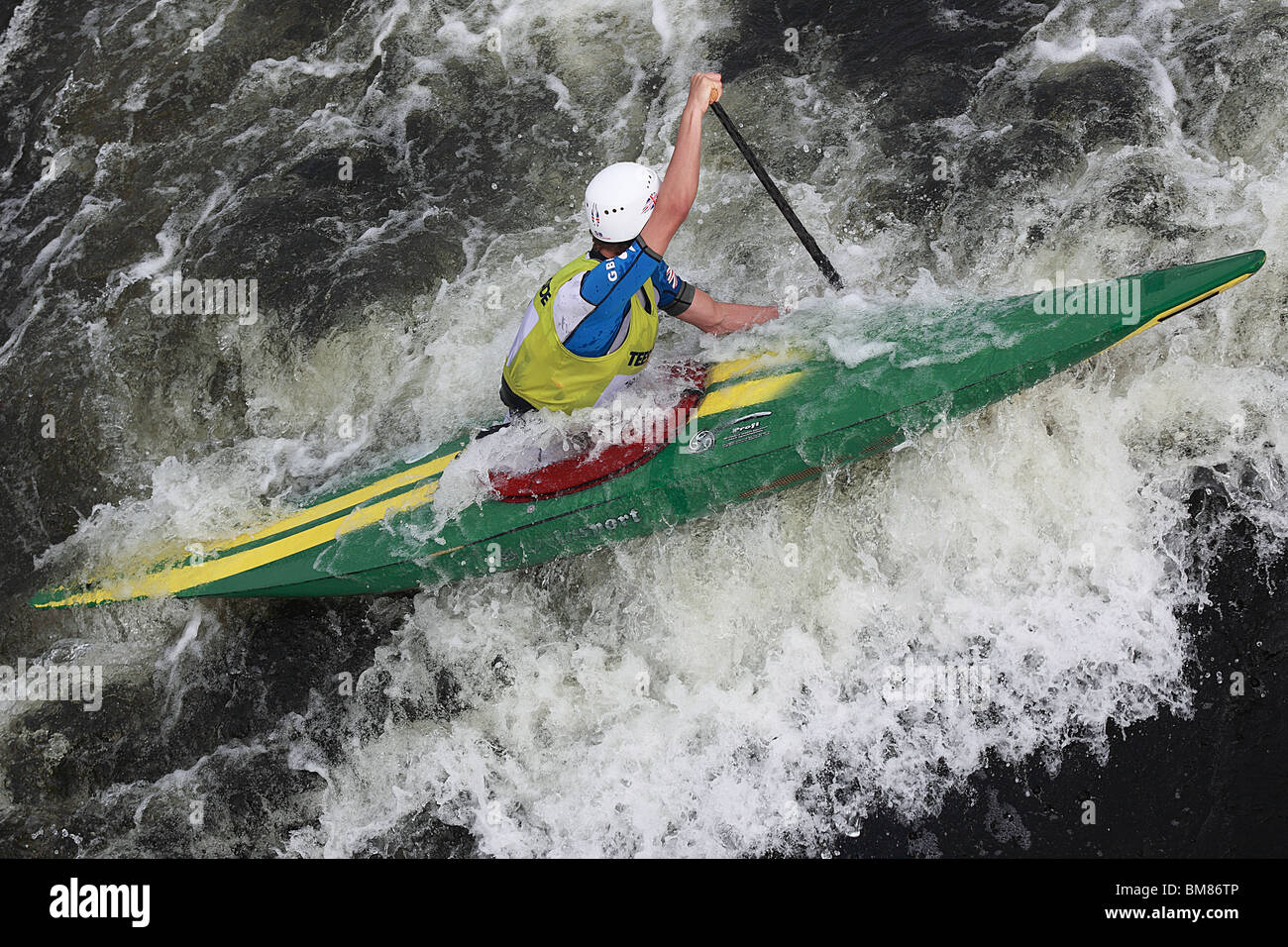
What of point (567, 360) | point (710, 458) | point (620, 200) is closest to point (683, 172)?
point (620, 200)

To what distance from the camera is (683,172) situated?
153 inches

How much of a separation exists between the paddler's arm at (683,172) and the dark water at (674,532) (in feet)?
3.97

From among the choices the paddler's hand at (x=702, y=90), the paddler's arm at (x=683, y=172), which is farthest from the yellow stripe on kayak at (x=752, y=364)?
the paddler's hand at (x=702, y=90)

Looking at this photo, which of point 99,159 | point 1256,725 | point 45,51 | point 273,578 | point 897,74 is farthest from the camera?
point 45,51

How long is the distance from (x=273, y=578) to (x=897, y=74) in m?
5.19

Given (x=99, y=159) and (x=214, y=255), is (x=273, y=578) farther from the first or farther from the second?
(x=99, y=159)

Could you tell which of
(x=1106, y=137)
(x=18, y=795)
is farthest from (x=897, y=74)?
(x=18, y=795)

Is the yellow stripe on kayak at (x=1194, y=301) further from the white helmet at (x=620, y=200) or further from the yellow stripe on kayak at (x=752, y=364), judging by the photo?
the white helmet at (x=620, y=200)

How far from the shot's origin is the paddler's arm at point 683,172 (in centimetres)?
386

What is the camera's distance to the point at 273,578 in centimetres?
511

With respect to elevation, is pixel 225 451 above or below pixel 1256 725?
above

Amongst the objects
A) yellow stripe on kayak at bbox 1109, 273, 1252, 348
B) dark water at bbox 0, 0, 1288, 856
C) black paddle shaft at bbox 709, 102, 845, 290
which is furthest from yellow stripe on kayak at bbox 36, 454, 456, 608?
yellow stripe on kayak at bbox 1109, 273, 1252, 348

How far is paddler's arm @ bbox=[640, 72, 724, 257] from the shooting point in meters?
3.86

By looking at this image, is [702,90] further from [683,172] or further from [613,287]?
[613,287]
